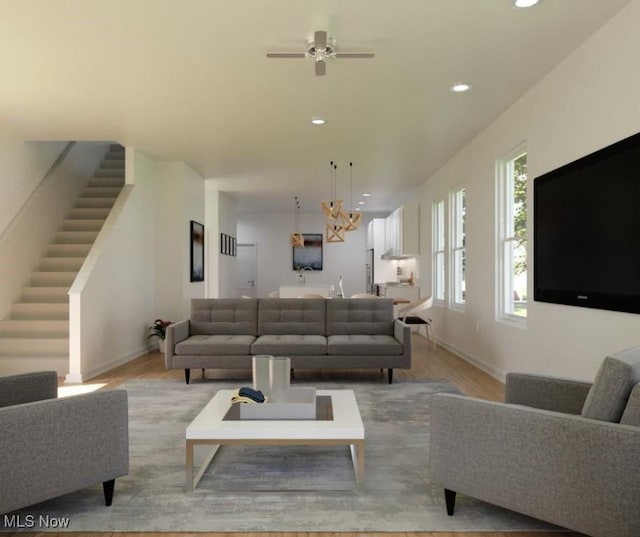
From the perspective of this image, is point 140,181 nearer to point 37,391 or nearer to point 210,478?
point 37,391

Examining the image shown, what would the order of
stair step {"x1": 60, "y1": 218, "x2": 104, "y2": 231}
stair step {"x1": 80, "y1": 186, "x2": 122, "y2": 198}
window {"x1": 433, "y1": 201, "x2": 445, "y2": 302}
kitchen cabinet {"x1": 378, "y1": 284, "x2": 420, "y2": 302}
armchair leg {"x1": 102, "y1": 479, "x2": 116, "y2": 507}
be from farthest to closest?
kitchen cabinet {"x1": 378, "y1": 284, "x2": 420, "y2": 302} < window {"x1": 433, "y1": 201, "x2": 445, "y2": 302} < stair step {"x1": 80, "y1": 186, "x2": 122, "y2": 198} < stair step {"x1": 60, "y1": 218, "x2": 104, "y2": 231} < armchair leg {"x1": 102, "y1": 479, "x2": 116, "y2": 507}

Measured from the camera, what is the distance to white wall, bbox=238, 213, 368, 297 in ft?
44.1

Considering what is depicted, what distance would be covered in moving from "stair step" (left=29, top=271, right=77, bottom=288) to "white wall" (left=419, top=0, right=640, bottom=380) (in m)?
5.20

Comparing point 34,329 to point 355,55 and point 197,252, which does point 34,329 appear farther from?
point 355,55

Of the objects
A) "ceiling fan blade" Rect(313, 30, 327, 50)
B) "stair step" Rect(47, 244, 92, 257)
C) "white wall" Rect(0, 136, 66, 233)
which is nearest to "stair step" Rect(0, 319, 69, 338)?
"white wall" Rect(0, 136, 66, 233)

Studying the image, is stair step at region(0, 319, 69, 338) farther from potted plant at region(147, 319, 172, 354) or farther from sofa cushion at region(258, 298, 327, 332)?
sofa cushion at region(258, 298, 327, 332)

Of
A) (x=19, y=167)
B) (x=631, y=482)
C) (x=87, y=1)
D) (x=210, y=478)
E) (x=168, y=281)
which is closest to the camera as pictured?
(x=631, y=482)

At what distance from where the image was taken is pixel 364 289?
44.3ft

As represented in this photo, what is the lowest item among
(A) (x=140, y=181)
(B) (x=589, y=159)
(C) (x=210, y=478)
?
(C) (x=210, y=478)

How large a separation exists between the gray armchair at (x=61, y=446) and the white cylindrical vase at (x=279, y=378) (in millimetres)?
863

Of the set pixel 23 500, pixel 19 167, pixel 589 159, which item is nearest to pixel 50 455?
pixel 23 500

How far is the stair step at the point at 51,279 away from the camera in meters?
6.42

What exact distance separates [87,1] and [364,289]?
11049 millimetres

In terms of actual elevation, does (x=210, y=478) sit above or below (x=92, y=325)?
below
